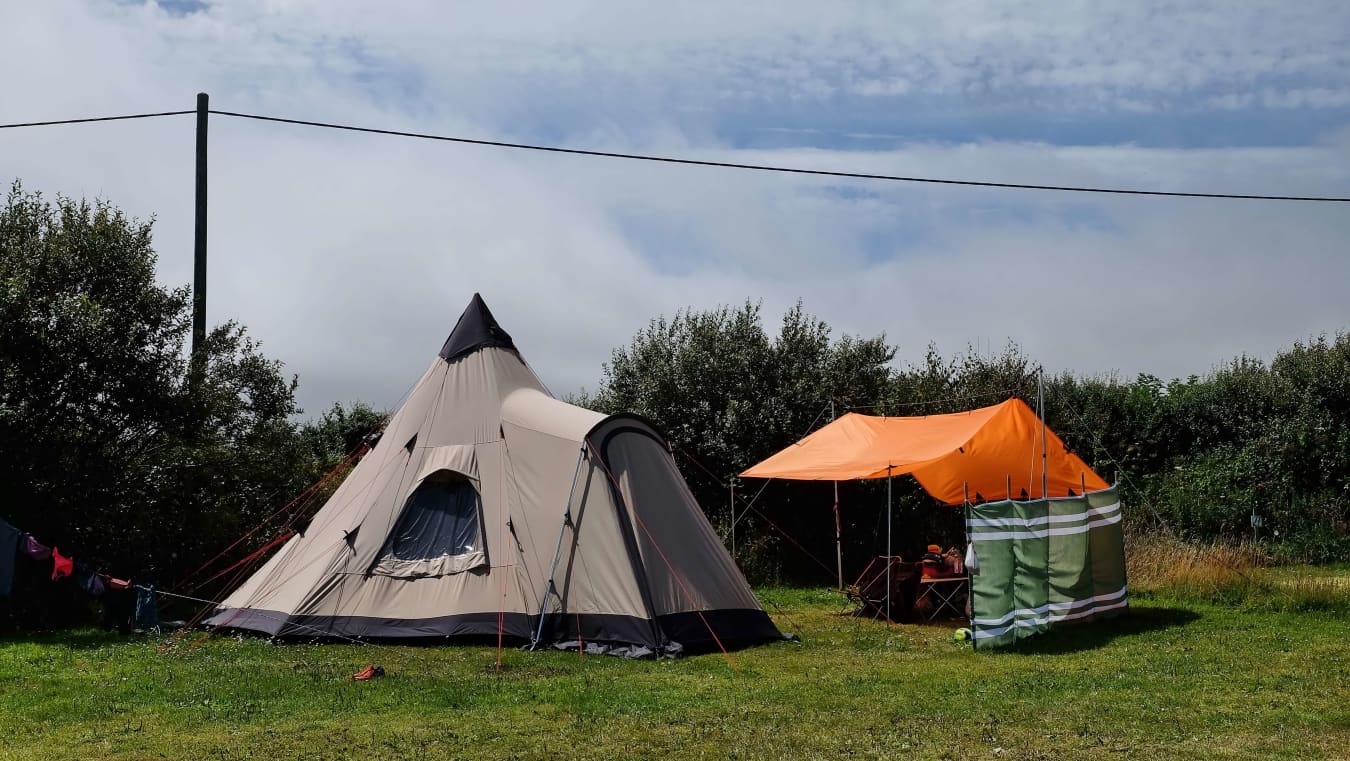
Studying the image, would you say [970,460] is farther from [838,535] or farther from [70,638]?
[70,638]

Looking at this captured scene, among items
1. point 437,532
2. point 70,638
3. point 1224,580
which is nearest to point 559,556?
point 437,532

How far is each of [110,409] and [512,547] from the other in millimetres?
6061

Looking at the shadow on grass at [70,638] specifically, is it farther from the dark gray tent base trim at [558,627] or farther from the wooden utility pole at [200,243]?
the wooden utility pole at [200,243]

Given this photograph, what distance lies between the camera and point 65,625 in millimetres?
13273

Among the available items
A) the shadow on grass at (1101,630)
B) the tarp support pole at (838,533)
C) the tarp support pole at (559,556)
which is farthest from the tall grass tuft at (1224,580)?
the tarp support pole at (559,556)

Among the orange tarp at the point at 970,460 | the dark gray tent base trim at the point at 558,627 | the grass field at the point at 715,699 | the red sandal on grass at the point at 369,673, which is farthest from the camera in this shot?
the orange tarp at the point at 970,460

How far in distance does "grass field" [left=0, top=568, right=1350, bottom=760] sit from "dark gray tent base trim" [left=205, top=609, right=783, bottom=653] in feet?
0.83

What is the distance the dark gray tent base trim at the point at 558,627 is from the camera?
11.0m

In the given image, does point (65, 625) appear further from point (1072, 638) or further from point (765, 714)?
point (1072, 638)

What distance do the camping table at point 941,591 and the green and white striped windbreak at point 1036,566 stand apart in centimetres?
180

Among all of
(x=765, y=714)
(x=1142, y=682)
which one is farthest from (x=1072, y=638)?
(x=765, y=714)

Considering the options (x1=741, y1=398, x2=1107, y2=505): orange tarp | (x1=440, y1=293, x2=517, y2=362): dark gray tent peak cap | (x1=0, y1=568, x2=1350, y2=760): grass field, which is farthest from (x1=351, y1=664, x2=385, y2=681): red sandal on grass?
(x1=741, y1=398, x2=1107, y2=505): orange tarp

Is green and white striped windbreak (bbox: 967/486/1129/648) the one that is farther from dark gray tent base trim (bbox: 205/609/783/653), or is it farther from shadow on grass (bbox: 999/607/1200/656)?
dark gray tent base trim (bbox: 205/609/783/653)

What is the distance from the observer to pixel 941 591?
545 inches
